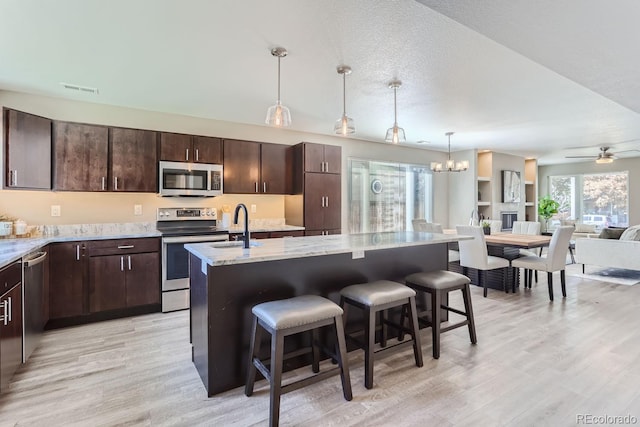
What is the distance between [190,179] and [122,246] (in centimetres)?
112

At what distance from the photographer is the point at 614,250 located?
5.03 meters

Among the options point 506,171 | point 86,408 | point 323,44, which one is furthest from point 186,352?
point 506,171

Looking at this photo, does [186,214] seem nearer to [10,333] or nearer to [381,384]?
[10,333]

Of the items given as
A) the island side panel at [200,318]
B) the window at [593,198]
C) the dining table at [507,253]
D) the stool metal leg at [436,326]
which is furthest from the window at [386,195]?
the window at [593,198]

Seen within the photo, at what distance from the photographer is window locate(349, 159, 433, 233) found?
6.03 metres

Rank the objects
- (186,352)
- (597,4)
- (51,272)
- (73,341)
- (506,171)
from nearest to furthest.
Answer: (597,4) < (186,352) < (73,341) < (51,272) < (506,171)

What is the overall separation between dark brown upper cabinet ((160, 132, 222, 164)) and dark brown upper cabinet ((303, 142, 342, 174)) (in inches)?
50.0

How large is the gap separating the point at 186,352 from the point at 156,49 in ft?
8.14

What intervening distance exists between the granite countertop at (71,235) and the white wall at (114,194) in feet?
0.31

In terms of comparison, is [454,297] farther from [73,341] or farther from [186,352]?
[73,341]

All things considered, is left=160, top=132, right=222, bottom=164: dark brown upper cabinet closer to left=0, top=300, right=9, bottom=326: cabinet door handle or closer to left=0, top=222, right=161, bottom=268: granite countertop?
left=0, top=222, right=161, bottom=268: granite countertop

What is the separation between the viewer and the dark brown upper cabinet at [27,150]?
3037 mm

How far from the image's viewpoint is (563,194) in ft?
32.6

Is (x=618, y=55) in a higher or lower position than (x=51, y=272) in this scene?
higher
